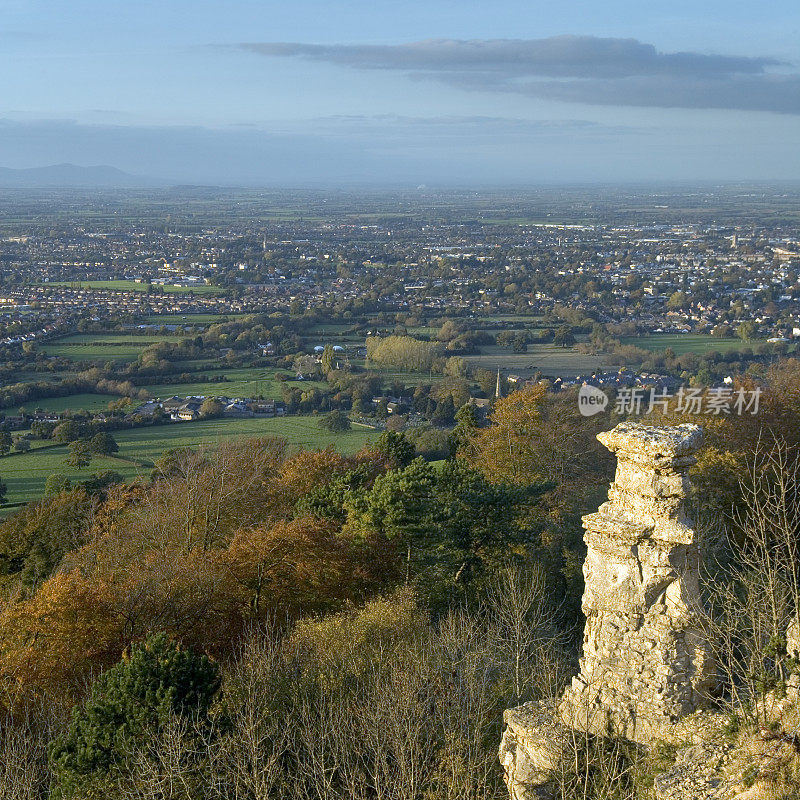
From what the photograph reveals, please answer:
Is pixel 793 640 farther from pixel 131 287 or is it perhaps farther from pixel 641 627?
pixel 131 287

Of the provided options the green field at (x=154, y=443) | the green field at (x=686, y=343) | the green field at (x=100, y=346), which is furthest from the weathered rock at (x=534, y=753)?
the green field at (x=686, y=343)

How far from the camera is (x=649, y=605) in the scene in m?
8.76

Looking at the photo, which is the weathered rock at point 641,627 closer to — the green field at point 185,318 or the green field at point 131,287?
the green field at point 185,318

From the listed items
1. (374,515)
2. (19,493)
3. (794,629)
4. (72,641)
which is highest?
(794,629)

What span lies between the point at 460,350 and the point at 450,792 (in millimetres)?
59157

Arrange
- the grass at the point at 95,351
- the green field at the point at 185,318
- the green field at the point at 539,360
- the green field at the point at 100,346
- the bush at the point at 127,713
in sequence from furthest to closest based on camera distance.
Answer: the green field at the point at 185,318, the green field at the point at 100,346, the grass at the point at 95,351, the green field at the point at 539,360, the bush at the point at 127,713

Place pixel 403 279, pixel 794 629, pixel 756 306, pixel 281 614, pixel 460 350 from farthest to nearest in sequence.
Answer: pixel 403 279 → pixel 756 306 → pixel 460 350 → pixel 281 614 → pixel 794 629

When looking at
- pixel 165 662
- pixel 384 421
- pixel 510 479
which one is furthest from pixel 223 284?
pixel 165 662

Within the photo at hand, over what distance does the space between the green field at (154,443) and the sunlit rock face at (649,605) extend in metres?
27.3

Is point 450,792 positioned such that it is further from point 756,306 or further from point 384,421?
point 756,306

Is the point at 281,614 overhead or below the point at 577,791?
below

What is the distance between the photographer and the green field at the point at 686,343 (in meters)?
65.7

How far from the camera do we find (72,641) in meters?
15.7

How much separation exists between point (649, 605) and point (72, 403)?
47.2 metres
